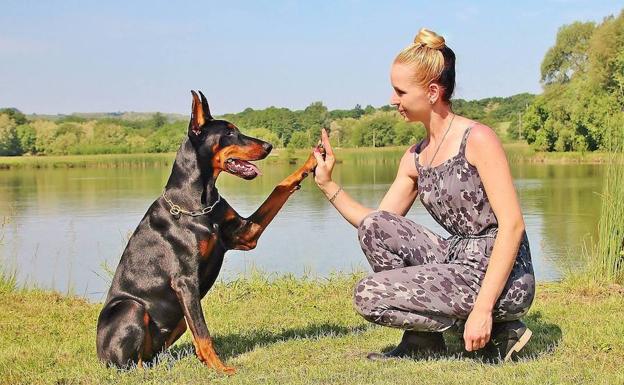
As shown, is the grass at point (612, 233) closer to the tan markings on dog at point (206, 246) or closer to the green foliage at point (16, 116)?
the tan markings on dog at point (206, 246)

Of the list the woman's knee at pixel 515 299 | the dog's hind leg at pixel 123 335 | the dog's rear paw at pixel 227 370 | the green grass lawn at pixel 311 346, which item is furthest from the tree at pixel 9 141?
the woman's knee at pixel 515 299

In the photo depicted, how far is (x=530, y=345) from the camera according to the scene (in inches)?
154

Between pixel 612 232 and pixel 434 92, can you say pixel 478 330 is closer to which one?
pixel 434 92

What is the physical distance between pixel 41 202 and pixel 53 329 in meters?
17.5

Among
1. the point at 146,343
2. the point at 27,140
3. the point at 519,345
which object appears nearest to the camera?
the point at 519,345

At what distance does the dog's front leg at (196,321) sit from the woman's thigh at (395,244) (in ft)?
2.89

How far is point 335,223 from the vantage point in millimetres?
15219

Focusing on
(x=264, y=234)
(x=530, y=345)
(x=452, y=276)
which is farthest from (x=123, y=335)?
(x=264, y=234)

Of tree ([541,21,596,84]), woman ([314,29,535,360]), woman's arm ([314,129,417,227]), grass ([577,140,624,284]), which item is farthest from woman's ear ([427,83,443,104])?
tree ([541,21,596,84])

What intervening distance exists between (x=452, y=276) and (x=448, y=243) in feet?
0.95

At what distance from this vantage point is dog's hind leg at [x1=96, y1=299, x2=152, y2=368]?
11.9ft

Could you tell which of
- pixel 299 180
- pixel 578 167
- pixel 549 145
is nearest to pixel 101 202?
pixel 299 180

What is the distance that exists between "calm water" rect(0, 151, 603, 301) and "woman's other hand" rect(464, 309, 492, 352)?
459 centimetres

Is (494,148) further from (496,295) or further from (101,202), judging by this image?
(101,202)
